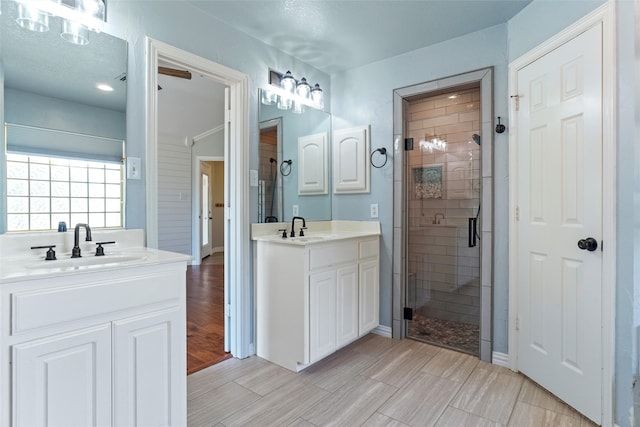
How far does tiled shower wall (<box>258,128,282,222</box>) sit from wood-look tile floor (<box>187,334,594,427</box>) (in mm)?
1174

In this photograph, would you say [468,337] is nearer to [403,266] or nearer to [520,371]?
[520,371]

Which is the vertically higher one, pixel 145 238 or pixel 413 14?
pixel 413 14

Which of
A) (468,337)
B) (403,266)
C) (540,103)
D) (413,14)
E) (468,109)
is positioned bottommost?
(468,337)

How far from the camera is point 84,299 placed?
1.19m

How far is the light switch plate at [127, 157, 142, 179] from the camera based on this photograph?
184 centimetres

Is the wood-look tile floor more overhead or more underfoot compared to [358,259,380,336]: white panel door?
more underfoot

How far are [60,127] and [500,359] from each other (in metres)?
3.12

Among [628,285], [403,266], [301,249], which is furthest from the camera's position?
[403,266]

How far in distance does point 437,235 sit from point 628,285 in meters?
1.86

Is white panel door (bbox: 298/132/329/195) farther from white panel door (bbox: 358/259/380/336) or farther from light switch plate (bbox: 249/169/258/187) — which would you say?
white panel door (bbox: 358/259/380/336)

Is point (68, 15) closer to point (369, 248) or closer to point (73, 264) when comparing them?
point (73, 264)

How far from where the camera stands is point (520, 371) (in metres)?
2.19

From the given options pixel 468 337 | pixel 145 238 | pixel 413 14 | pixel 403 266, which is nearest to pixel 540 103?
pixel 413 14

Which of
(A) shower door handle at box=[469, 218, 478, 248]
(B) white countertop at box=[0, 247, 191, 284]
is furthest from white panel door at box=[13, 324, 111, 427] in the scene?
(A) shower door handle at box=[469, 218, 478, 248]
